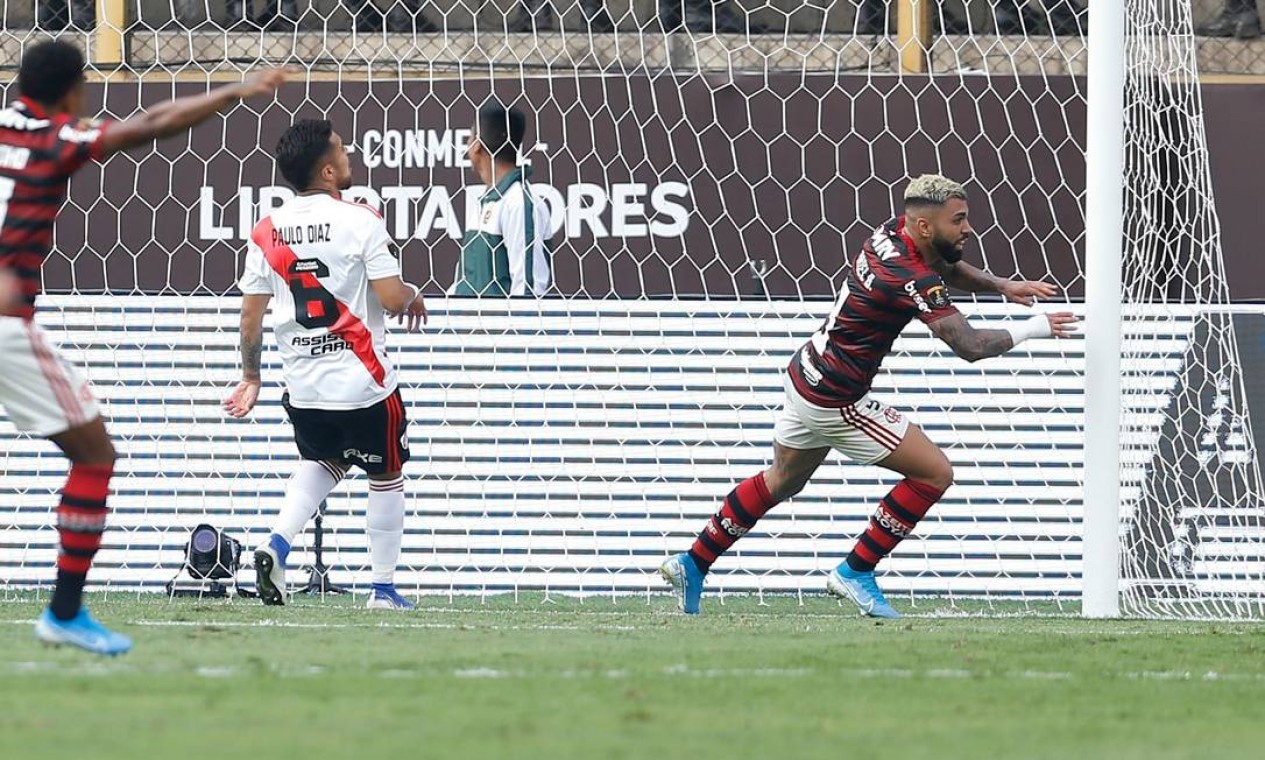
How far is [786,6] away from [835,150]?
2.00 metres

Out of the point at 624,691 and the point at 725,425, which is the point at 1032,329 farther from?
the point at 624,691

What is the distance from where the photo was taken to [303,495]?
8.20 meters

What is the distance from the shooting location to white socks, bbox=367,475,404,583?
827 centimetres

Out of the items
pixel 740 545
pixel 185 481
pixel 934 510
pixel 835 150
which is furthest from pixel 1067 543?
pixel 185 481

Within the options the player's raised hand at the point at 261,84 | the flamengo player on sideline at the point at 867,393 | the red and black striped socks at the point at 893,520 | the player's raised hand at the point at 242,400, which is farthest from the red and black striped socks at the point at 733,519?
the player's raised hand at the point at 261,84

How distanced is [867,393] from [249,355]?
7.95 ft

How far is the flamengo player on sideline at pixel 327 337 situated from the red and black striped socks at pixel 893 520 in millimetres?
1838

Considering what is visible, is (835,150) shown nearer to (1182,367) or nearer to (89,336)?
(1182,367)

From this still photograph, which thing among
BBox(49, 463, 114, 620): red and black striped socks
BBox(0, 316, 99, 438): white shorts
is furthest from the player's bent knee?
BBox(0, 316, 99, 438): white shorts

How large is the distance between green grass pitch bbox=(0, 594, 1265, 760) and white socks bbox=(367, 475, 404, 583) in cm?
71

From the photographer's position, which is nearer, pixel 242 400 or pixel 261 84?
pixel 261 84

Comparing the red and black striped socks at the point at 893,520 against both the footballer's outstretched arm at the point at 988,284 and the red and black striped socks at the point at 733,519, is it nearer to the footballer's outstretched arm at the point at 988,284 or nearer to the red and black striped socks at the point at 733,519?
the red and black striped socks at the point at 733,519

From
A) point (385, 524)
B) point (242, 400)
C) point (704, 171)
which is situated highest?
point (704, 171)

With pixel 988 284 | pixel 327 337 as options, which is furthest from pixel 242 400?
pixel 988 284
